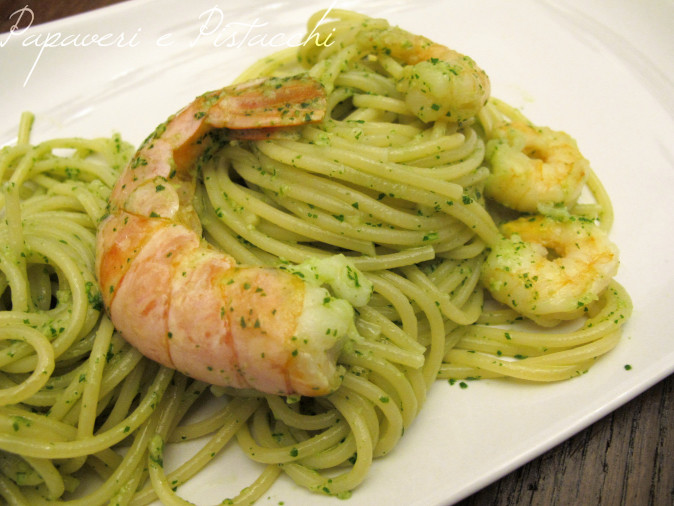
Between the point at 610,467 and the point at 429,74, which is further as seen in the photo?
the point at 429,74

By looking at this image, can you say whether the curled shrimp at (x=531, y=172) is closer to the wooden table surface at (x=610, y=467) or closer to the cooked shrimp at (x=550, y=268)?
the cooked shrimp at (x=550, y=268)

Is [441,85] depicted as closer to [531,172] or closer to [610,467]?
[531,172]

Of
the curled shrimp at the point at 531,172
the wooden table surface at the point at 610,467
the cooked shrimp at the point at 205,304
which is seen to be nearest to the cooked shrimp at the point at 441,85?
the curled shrimp at the point at 531,172

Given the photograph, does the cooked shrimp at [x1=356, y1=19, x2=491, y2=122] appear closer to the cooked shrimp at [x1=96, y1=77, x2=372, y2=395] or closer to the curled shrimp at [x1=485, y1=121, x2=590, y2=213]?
the curled shrimp at [x1=485, y1=121, x2=590, y2=213]

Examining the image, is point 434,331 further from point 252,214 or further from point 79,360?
point 79,360

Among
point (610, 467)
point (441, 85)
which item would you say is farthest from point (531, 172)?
point (610, 467)

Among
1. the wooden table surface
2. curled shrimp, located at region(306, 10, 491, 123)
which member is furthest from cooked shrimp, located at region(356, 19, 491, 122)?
the wooden table surface

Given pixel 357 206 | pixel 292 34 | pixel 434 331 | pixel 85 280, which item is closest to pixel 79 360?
pixel 85 280

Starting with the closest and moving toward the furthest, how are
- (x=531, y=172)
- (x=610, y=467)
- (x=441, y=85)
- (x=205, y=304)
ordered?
(x=205, y=304), (x=610, y=467), (x=441, y=85), (x=531, y=172)
